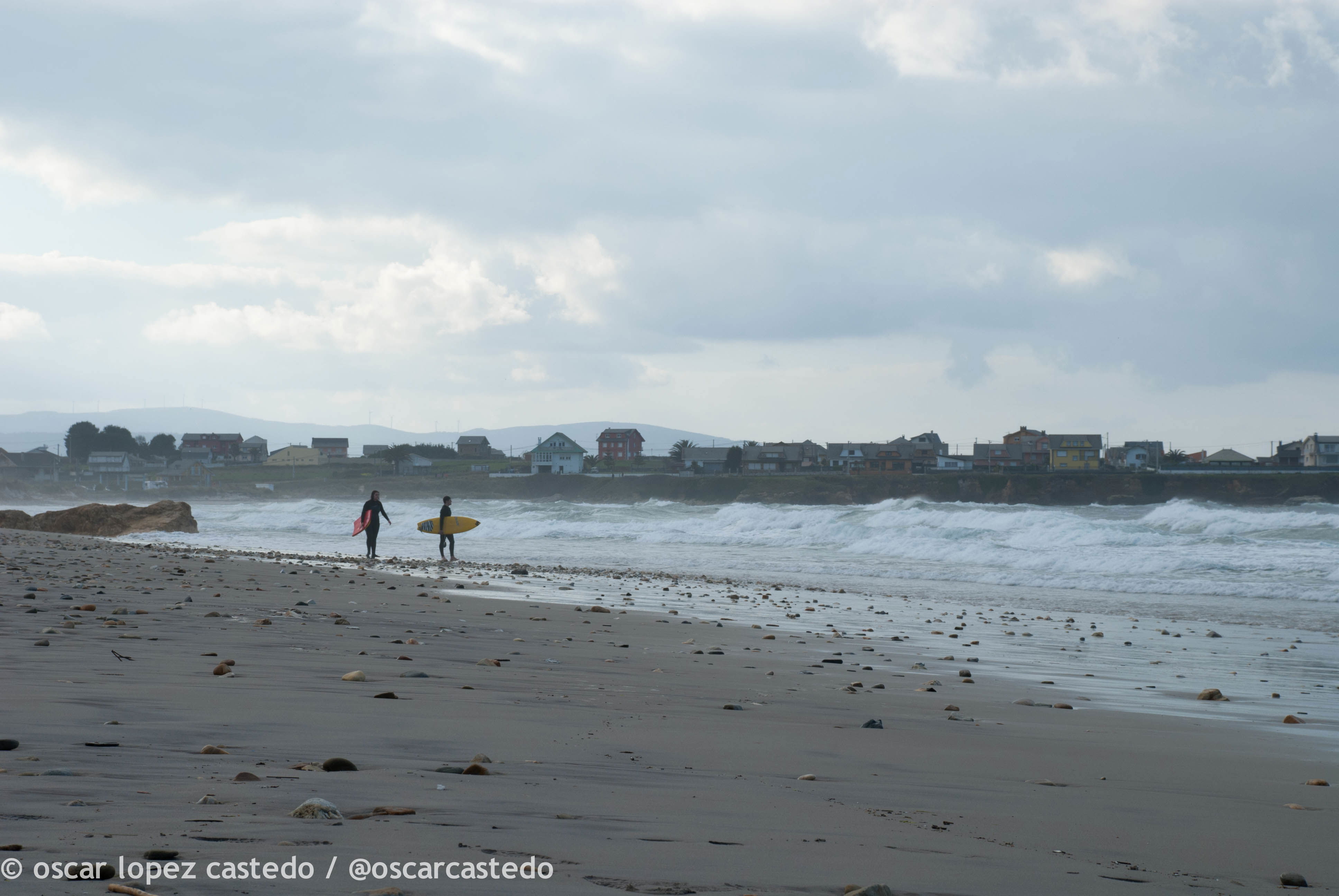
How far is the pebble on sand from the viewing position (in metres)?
2.78

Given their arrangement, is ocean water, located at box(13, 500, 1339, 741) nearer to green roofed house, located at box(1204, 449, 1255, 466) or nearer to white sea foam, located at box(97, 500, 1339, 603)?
white sea foam, located at box(97, 500, 1339, 603)

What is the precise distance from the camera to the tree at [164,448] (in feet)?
529

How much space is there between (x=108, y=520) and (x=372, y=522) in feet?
64.9

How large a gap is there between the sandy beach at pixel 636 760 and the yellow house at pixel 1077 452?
119 m

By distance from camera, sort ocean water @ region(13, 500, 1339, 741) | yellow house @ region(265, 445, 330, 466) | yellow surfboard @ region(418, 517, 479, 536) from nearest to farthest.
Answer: ocean water @ region(13, 500, 1339, 741) → yellow surfboard @ region(418, 517, 479, 536) → yellow house @ region(265, 445, 330, 466)

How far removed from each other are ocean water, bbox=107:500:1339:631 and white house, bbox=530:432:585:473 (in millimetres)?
73502

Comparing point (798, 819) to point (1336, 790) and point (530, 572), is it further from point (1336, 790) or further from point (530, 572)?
point (530, 572)

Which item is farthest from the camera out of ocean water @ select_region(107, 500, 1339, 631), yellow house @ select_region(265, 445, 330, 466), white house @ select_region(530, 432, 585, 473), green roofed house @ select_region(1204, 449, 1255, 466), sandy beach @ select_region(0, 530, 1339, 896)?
yellow house @ select_region(265, 445, 330, 466)

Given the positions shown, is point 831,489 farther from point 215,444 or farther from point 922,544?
point 215,444

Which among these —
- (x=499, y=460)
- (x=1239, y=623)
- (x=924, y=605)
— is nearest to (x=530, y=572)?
(x=924, y=605)

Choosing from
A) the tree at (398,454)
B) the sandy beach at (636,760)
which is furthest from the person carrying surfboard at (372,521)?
the tree at (398,454)

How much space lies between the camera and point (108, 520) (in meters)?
37.0

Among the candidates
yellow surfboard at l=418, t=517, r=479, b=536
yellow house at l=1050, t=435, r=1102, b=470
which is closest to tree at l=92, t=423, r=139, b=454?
yellow house at l=1050, t=435, r=1102, b=470

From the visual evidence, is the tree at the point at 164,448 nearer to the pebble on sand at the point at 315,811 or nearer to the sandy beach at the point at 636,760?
the sandy beach at the point at 636,760
